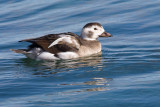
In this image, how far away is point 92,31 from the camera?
11.1 metres

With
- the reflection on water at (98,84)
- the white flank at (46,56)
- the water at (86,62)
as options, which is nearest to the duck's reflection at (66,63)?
the water at (86,62)

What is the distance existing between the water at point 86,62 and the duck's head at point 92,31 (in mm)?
444

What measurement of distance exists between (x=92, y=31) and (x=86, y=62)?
65.1 inches

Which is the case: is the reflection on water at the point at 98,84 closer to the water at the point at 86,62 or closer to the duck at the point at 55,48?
the water at the point at 86,62

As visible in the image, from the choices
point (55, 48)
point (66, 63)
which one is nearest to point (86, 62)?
point (66, 63)

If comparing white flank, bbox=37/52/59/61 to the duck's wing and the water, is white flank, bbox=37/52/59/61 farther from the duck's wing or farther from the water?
the water

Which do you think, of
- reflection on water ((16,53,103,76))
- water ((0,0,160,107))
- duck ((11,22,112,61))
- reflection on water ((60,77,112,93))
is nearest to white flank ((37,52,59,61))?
duck ((11,22,112,61))

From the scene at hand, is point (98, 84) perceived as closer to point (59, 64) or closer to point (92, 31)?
point (59, 64)

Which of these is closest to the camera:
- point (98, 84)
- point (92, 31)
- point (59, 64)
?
point (98, 84)

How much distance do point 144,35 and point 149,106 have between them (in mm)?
6362

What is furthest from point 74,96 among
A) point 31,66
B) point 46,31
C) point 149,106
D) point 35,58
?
point 46,31

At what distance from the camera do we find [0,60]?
10133 millimetres

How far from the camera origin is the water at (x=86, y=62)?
21.7 ft

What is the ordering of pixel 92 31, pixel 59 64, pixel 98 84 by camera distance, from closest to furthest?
1. pixel 98 84
2. pixel 59 64
3. pixel 92 31
